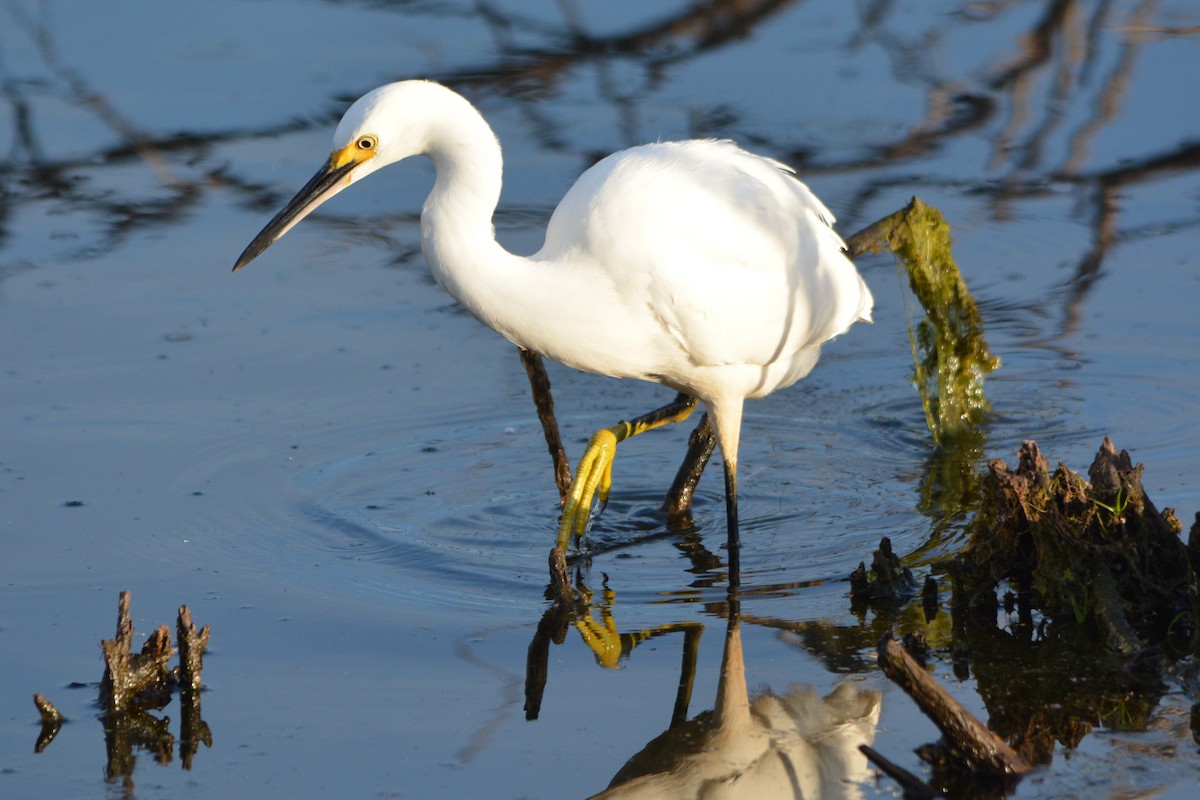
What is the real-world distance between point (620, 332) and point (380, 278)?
3095 mm

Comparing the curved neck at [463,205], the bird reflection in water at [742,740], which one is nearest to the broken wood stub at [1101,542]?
the bird reflection in water at [742,740]

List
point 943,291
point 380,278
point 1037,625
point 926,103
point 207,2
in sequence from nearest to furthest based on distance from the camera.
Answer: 1. point 1037,625
2. point 943,291
3. point 380,278
4. point 926,103
5. point 207,2

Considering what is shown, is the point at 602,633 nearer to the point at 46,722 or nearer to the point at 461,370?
the point at 46,722

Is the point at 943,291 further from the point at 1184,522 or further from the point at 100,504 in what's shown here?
the point at 100,504

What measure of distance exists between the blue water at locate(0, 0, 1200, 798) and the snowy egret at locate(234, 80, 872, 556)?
61cm

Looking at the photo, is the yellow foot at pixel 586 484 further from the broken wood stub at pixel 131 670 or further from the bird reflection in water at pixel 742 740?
the broken wood stub at pixel 131 670

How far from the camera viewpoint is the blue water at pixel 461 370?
4555mm

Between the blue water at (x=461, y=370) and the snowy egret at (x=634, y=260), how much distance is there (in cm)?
61

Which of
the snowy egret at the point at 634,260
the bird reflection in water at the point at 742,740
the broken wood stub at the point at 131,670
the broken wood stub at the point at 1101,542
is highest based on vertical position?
the snowy egret at the point at 634,260

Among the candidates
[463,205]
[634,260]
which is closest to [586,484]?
[634,260]

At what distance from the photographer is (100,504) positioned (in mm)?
5906

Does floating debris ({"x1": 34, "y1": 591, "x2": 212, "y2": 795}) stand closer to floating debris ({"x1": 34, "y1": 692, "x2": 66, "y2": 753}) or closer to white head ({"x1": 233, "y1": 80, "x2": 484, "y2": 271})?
floating debris ({"x1": 34, "y1": 692, "x2": 66, "y2": 753})

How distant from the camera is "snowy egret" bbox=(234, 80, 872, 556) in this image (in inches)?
195

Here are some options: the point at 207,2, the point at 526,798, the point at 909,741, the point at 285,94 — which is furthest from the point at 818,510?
the point at 207,2
